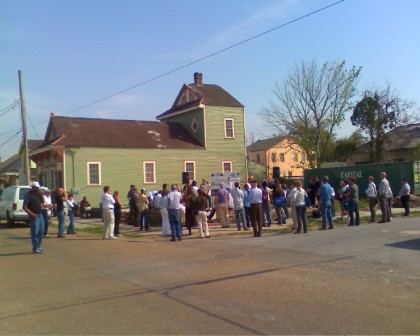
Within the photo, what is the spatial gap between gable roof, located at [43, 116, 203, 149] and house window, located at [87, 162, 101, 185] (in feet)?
4.64

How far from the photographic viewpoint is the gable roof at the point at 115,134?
34031 millimetres

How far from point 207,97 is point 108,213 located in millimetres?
25634

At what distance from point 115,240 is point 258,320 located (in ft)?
34.0

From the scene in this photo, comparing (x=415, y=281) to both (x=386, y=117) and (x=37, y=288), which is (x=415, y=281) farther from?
(x=386, y=117)

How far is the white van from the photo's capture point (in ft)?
68.3

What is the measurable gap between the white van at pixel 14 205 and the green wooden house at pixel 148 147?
7430 millimetres

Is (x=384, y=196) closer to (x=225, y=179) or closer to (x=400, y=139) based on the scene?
(x=225, y=179)

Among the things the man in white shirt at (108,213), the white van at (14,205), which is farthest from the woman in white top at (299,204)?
the white van at (14,205)

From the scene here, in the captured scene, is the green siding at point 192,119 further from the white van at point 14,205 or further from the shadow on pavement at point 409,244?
the shadow on pavement at point 409,244

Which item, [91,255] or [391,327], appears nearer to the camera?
[391,327]

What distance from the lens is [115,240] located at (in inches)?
612

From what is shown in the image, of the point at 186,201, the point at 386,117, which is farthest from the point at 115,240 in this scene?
the point at 386,117

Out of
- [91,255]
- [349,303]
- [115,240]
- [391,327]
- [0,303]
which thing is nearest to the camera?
[391,327]

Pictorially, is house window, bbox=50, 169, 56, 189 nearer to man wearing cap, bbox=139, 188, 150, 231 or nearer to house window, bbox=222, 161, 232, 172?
house window, bbox=222, 161, 232, 172
